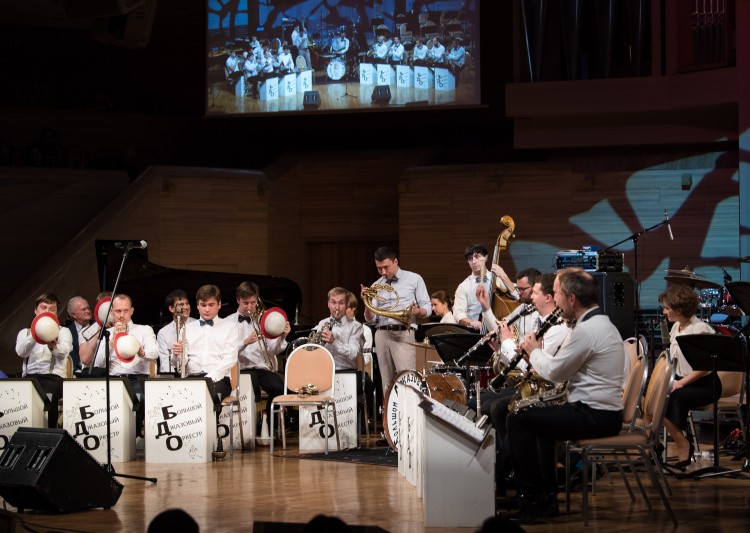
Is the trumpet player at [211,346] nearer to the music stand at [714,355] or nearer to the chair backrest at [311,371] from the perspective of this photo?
the chair backrest at [311,371]

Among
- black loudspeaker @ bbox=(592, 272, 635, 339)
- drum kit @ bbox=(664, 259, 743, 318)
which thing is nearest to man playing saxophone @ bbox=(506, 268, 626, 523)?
drum kit @ bbox=(664, 259, 743, 318)

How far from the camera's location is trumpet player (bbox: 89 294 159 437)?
817 centimetres

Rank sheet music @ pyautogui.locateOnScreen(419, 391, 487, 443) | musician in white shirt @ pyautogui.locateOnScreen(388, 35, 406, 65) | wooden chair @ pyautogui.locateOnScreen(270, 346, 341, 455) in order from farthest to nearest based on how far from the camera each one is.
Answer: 1. musician in white shirt @ pyautogui.locateOnScreen(388, 35, 406, 65)
2. wooden chair @ pyautogui.locateOnScreen(270, 346, 341, 455)
3. sheet music @ pyautogui.locateOnScreen(419, 391, 487, 443)

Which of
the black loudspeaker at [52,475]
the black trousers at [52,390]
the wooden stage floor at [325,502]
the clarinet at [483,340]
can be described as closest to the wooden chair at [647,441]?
the wooden stage floor at [325,502]

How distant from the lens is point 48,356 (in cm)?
830

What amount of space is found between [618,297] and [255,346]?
3272mm

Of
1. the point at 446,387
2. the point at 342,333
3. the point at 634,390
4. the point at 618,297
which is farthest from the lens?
the point at 618,297

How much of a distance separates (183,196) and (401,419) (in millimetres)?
7815

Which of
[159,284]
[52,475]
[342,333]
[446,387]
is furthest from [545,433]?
[159,284]

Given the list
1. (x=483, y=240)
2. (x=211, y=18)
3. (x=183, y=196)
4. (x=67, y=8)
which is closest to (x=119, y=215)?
(x=183, y=196)

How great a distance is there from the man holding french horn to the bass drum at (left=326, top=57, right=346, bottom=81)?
189 inches

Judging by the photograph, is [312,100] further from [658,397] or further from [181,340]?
[658,397]

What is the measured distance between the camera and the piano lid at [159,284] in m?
10.1

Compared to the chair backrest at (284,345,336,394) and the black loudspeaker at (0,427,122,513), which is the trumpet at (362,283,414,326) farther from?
the black loudspeaker at (0,427,122,513)
